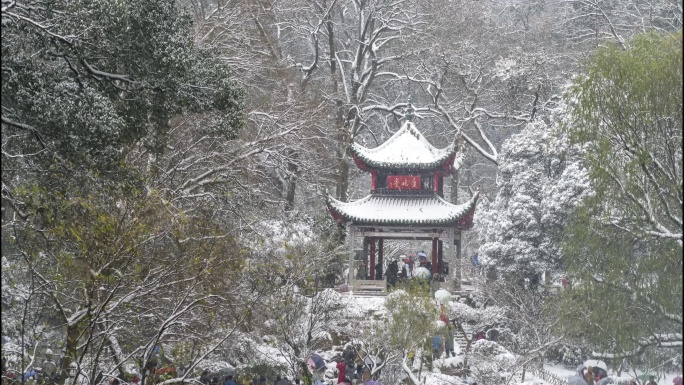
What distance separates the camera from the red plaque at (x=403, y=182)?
24.3 meters

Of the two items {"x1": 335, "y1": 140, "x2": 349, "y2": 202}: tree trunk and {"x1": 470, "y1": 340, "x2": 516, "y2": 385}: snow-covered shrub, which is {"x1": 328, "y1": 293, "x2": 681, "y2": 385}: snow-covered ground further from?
{"x1": 335, "y1": 140, "x2": 349, "y2": 202}: tree trunk

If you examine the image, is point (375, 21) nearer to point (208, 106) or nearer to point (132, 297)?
point (208, 106)

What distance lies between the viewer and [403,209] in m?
23.7

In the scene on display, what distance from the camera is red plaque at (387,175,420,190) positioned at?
79.6ft

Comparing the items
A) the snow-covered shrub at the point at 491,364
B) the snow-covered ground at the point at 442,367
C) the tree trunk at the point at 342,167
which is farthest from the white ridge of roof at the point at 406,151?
the snow-covered shrub at the point at 491,364

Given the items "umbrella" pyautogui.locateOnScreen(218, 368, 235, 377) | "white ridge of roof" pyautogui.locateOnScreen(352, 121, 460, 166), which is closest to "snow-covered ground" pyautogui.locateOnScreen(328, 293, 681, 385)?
"umbrella" pyautogui.locateOnScreen(218, 368, 235, 377)

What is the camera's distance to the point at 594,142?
11773mm

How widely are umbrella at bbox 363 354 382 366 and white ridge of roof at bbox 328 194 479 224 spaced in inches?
278

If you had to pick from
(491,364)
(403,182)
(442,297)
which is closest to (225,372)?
(491,364)

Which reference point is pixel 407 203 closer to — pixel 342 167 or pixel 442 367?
pixel 342 167

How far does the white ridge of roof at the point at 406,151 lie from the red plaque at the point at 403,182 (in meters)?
0.55

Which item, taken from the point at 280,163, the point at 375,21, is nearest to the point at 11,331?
the point at 280,163

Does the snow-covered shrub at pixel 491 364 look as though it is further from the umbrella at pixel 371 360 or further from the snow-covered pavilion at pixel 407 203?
the snow-covered pavilion at pixel 407 203

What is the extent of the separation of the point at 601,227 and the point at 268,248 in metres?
6.91
